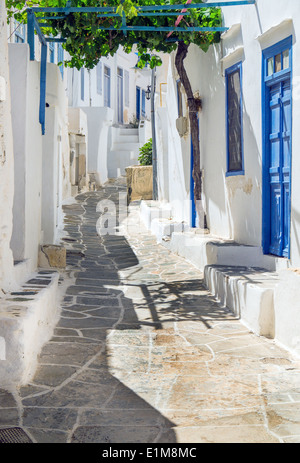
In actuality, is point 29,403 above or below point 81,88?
below

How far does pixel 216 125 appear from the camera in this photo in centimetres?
969

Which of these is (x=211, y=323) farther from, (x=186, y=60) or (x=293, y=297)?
(x=186, y=60)

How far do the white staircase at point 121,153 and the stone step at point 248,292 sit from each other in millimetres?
18618

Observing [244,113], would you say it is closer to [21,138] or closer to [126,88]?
[21,138]

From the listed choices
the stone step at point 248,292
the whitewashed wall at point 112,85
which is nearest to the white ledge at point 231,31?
the stone step at point 248,292

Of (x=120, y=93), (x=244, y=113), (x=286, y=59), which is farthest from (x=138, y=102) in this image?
(x=286, y=59)

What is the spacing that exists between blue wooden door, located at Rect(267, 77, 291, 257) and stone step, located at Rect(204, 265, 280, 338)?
466mm

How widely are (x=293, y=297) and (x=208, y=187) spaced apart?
5.32 metres

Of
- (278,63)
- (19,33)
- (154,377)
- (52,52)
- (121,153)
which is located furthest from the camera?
(121,153)

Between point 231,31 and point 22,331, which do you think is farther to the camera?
point 231,31

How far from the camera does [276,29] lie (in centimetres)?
700

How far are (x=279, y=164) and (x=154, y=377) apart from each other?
3494 millimetres

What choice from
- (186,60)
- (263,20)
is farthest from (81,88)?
(263,20)

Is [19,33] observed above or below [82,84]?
below
